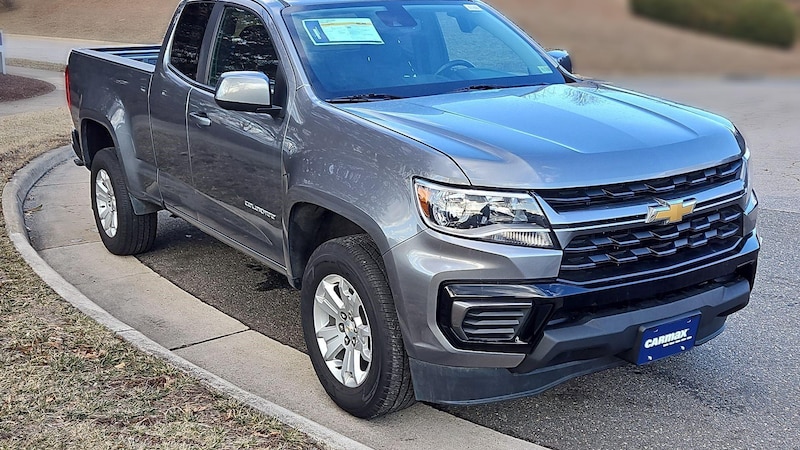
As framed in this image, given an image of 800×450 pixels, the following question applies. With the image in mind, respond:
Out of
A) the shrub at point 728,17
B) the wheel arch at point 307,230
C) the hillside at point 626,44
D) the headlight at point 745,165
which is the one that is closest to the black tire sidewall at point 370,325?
the wheel arch at point 307,230

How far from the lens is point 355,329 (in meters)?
3.86

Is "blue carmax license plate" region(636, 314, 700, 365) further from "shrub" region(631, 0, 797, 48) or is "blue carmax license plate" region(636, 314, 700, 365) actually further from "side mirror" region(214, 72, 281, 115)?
"side mirror" region(214, 72, 281, 115)

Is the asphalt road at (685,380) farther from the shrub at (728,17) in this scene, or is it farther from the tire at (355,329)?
the tire at (355,329)

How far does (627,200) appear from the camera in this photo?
11.3ft

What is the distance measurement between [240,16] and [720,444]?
10.8ft

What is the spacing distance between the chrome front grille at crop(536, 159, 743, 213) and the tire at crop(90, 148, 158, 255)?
12.1 ft

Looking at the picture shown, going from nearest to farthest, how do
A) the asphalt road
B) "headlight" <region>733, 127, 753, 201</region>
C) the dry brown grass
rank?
the dry brown grass < the asphalt road < "headlight" <region>733, 127, 753, 201</region>

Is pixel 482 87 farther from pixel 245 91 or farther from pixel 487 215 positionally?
pixel 487 215

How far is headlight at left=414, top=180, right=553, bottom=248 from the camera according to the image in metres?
3.32

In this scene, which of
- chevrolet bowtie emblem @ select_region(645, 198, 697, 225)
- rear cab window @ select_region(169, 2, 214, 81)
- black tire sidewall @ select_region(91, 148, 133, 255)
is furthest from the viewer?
black tire sidewall @ select_region(91, 148, 133, 255)

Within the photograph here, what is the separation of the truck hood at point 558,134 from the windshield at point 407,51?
0.25m

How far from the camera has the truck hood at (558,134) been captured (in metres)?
3.38

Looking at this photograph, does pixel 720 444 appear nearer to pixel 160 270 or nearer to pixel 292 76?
pixel 292 76

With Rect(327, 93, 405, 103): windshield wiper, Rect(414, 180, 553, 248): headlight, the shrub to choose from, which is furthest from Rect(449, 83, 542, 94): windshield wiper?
the shrub
